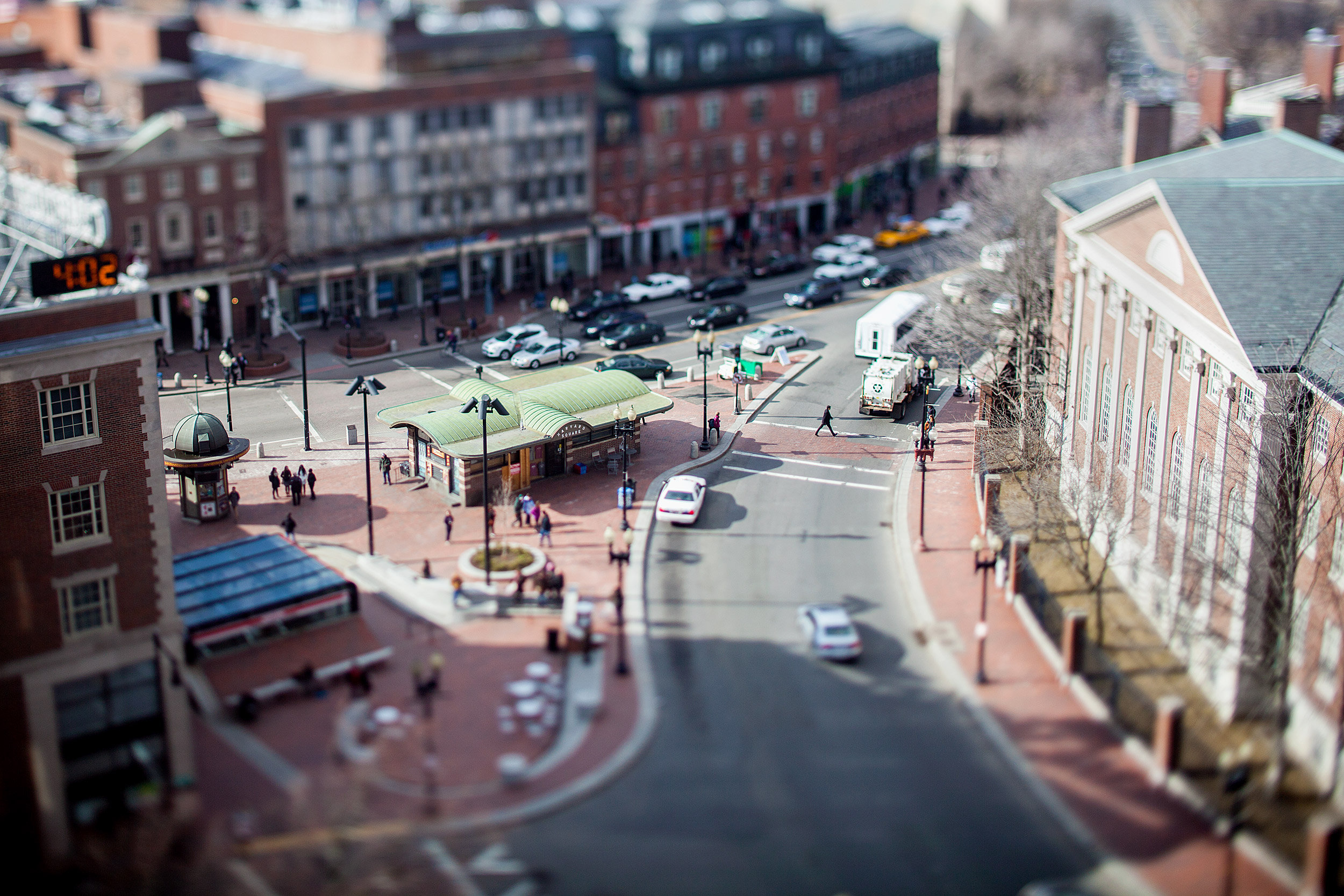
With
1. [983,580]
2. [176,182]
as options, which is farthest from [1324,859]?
[176,182]

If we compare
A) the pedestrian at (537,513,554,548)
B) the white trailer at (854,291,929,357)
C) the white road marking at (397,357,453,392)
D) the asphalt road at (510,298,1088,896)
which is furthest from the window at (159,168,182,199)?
the asphalt road at (510,298,1088,896)

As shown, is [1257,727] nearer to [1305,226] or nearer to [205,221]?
[1305,226]

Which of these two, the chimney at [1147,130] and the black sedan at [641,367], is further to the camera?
the black sedan at [641,367]

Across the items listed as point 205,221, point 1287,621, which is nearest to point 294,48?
point 205,221

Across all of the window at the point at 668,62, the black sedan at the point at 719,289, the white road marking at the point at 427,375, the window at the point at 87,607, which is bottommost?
the white road marking at the point at 427,375

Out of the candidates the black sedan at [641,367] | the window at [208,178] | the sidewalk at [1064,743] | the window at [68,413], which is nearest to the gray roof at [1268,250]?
the sidewalk at [1064,743]

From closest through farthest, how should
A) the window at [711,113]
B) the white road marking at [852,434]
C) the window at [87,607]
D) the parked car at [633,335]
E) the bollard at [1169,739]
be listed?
1. the bollard at [1169,739]
2. the window at [87,607]
3. the white road marking at [852,434]
4. the parked car at [633,335]
5. the window at [711,113]

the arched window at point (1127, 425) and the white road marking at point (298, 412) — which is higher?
the arched window at point (1127, 425)

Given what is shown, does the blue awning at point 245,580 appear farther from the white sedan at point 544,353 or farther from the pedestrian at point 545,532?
the white sedan at point 544,353
